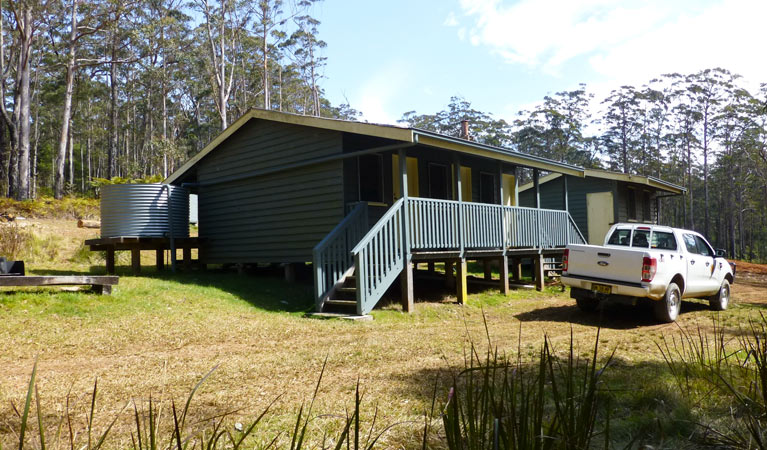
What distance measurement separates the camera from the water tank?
13336 millimetres

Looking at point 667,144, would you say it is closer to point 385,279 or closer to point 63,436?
point 385,279

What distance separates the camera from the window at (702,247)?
413 inches

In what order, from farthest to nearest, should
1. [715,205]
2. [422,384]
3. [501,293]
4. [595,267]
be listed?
[715,205]
[501,293]
[595,267]
[422,384]

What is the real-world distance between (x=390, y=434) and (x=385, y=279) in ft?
22.0

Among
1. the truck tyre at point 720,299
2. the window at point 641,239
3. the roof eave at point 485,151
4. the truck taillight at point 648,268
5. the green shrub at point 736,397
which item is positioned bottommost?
the truck tyre at point 720,299

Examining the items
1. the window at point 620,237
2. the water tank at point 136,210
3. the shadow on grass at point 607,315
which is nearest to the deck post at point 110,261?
the water tank at point 136,210

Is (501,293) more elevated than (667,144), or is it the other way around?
(667,144)

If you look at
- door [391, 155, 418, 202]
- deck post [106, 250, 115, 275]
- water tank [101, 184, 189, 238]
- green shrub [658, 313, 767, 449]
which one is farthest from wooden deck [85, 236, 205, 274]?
green shrub [658, 313, 767, 449]

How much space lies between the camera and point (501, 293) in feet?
44.4

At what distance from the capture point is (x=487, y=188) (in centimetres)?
1653

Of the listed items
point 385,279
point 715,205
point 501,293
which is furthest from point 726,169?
point 385,279

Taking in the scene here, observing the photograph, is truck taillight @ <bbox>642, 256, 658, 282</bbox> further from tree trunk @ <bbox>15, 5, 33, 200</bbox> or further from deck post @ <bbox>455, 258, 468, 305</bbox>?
tree trunk @ <bbox>15, 5, 33, 200</bbox>

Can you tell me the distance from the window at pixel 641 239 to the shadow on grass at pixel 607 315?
1168 mm

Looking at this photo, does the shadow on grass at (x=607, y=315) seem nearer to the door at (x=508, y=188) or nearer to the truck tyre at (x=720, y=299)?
the truck tyre at (x=720, y=299)
